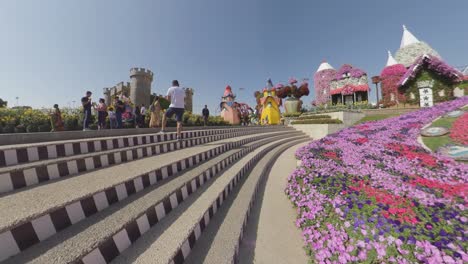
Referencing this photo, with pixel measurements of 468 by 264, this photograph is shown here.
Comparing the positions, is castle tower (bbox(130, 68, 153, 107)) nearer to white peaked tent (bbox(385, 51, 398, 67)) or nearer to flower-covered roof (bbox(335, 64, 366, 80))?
flower-covered roof (bbox(335, 64, 366, 80))

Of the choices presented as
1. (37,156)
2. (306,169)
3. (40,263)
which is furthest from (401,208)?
(37,156)

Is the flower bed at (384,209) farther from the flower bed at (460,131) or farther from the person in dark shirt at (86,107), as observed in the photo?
the person in dark shirt at (86,107)

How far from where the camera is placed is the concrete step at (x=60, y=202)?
4.13 feet

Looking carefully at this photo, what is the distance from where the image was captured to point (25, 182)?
195cm

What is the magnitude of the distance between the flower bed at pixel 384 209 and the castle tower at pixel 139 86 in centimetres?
3391

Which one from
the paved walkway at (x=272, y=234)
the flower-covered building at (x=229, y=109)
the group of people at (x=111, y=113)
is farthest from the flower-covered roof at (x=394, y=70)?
the group of people at (x=111, y=113)

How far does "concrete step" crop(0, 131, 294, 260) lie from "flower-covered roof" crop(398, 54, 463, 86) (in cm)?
2733

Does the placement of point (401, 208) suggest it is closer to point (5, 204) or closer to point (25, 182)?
point (5, 204)

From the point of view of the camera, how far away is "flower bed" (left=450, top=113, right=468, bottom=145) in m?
5.20

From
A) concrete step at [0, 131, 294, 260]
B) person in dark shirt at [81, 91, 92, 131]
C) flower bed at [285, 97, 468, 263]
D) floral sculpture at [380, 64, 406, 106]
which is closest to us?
concrete step at [0, 131, 294, 260]

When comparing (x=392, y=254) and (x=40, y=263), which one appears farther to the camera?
(x=392, y=254)

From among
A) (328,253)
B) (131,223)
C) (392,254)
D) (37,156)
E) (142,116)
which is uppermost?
(142,116)

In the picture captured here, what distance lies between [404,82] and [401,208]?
25.2 m

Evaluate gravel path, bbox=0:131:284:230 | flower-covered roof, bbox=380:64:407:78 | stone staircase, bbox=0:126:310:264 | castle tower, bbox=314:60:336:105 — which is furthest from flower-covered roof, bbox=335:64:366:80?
gravel path, bbox=0:131:284:230
